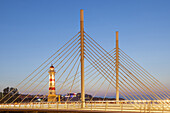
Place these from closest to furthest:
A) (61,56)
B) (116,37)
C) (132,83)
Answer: (132,83), (61,56), (116,37)

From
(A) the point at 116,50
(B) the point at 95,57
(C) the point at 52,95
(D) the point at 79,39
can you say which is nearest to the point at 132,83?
(B) the point at 95,57

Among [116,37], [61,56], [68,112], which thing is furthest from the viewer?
[116,37]

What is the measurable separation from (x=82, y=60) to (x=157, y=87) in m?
9.59

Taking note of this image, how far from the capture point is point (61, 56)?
37938mm

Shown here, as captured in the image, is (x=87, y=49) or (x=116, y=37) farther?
(x=116, y=37)

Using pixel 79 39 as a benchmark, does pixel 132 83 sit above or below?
below

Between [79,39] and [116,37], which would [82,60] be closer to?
[79,39]

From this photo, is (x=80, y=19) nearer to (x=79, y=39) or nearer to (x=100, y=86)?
(x=79, y=39)

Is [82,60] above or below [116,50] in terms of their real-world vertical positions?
below

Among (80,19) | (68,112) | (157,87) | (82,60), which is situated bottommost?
(68,112)

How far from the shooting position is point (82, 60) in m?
35.9

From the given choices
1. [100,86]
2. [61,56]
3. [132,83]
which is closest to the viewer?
[132,83]

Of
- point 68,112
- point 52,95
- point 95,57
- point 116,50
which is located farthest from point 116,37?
point 52,95

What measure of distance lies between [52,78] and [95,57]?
99.4 ft
